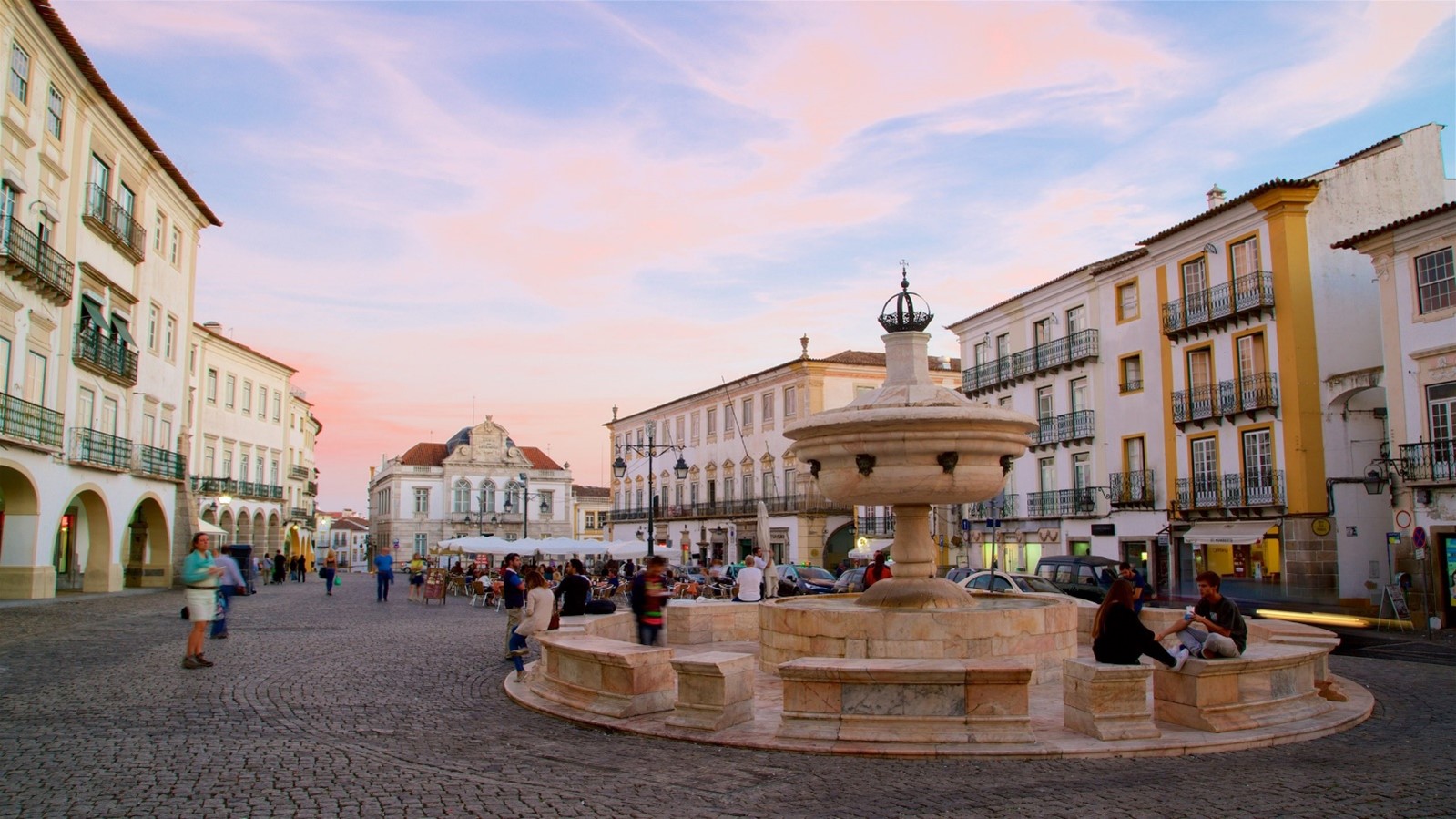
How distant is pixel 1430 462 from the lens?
22.8m

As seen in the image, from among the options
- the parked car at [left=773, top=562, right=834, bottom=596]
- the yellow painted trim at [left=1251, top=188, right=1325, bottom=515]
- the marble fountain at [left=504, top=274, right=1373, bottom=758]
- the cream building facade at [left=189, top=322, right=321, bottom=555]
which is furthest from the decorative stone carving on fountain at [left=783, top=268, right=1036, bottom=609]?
the cream building facade at [left=189, top=322, right=321, bottom=555]

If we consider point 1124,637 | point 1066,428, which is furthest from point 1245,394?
point 1124,637

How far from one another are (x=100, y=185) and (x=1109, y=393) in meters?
31.4

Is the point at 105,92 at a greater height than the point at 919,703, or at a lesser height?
greater

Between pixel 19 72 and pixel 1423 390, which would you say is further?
pixel 1423 390

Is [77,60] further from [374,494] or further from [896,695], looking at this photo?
[374,494]

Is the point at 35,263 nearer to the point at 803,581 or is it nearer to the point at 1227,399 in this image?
the point at 803,581

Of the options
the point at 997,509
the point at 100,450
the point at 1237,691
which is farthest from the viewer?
the point at 997,509

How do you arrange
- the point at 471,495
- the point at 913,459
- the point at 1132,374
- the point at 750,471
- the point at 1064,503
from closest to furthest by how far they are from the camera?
the point at 913,459
the point at 1132,374
the point at 1064,503
the point at 750,471
the point at 471,495

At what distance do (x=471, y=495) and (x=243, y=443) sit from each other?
117ft

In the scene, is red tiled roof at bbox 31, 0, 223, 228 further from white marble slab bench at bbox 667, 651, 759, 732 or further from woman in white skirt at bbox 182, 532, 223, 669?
white marble slab bench at bbox 667, 651, 759, 732

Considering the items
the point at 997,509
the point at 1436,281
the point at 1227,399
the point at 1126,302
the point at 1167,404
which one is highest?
the point at 1126,302

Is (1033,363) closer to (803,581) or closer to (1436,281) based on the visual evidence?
(803,581)

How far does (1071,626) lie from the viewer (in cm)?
1151
